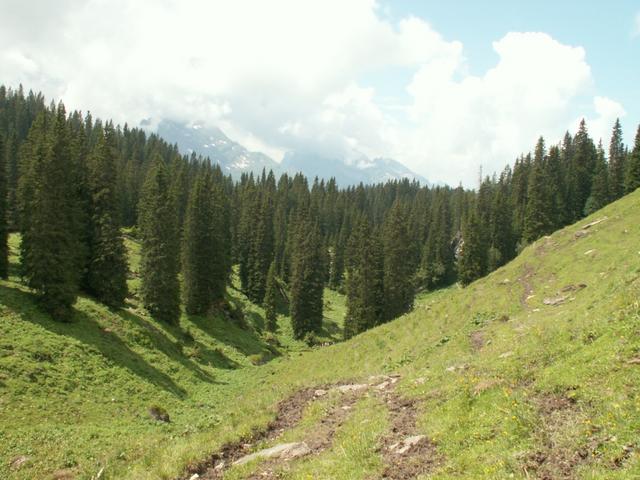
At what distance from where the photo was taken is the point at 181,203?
101m

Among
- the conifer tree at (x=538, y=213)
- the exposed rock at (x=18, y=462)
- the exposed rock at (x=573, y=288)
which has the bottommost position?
the exposed rock at (x=18, y=462)

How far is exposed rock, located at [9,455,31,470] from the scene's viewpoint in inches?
757

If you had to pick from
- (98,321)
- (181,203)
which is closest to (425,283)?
(181,203)

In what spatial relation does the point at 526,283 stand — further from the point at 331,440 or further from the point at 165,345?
the point at 165,345

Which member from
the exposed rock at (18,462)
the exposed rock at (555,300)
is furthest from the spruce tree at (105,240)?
the exposed rock at (555,300)

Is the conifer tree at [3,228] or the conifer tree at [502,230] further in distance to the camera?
the conifer tree at [502,230]

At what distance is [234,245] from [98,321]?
6902cm

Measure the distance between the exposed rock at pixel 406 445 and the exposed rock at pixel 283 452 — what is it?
2852 mm

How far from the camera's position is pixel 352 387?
20.4 m

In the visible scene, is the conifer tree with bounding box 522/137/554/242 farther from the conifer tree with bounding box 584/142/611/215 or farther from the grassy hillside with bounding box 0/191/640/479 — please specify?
the grassy hillside with bounding box 0/191/640/479

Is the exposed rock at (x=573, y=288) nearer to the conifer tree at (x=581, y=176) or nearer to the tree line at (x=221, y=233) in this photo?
the tree line at (x=221, y=233)

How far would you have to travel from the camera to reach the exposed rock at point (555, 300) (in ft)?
95.3

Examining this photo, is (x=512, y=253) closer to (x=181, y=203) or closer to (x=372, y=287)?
(x=372, y=287)

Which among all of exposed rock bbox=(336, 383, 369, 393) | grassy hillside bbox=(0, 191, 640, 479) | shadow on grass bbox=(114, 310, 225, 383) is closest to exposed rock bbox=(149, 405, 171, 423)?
grassy hillside bbox=(0, 191, 640, 479)
